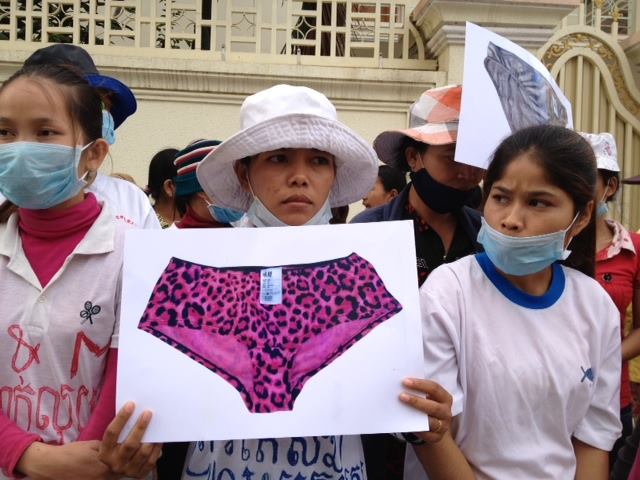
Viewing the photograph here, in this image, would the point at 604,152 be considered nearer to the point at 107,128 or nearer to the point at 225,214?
the point at 225,214

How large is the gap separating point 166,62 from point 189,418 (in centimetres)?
502

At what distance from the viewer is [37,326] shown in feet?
4.95

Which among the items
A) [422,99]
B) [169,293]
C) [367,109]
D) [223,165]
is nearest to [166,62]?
[367,109]

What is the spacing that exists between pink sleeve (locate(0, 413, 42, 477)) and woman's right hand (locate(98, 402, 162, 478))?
0.19m

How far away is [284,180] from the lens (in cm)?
167

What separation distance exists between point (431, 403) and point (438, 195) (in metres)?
0.97

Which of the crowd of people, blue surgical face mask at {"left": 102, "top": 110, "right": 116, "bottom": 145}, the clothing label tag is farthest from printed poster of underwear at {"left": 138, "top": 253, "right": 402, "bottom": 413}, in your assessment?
blue surgical face mask at {"left": 102, "top": 110, "right": 116, "bottom": 145}

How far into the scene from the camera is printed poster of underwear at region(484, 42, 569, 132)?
2.07m

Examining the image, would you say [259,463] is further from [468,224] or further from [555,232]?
[468,224]

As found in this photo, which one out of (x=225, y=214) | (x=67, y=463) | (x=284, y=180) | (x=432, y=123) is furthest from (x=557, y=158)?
(x=67, y=463)

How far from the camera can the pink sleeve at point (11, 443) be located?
1451mm

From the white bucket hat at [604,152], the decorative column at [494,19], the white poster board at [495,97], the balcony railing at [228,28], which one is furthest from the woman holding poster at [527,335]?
the balcony railing at [228,28]

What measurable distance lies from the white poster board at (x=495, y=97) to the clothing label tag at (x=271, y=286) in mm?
696

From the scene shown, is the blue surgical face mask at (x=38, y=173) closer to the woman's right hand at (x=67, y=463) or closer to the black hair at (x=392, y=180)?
the woman's right hand at (x=67, y=463)
